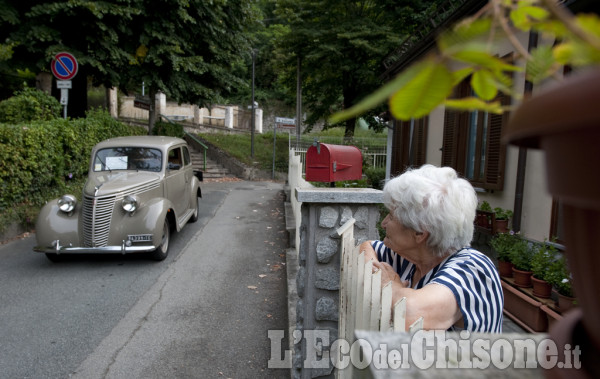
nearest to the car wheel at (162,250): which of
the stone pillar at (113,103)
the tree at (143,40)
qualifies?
the tree at (143,40)

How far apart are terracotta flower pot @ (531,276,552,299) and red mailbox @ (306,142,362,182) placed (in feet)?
6.77

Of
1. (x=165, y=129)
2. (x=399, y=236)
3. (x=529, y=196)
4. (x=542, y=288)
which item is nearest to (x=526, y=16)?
(x=399, y=236)

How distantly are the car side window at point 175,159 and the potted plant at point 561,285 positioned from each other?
635 centimetres

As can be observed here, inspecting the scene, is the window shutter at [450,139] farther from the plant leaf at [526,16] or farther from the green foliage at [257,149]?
the green foliage at [257,149]

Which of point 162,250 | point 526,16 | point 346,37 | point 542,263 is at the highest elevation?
point 346,37

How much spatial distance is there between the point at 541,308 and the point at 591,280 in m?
3.78

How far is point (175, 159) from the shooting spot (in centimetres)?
795

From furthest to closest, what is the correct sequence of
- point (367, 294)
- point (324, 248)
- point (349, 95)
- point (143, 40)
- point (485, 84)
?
point (349, 95), point (143, 40), point (324, 248), point (367, 294), point (485, 84)

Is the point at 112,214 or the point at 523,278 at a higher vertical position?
the point at 112,214

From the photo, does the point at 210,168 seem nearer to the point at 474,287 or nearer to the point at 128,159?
the point at 128,159

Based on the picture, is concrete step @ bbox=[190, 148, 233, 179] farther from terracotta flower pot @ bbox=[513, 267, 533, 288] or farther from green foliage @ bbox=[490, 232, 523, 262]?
terracotta flower pot @ bbox=[513, 267, 533, 288]

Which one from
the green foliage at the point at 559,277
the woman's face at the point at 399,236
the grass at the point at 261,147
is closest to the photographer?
the woman's face at the point at 399,236

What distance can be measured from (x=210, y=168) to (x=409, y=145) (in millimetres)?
11434

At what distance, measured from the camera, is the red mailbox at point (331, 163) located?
318 cm
